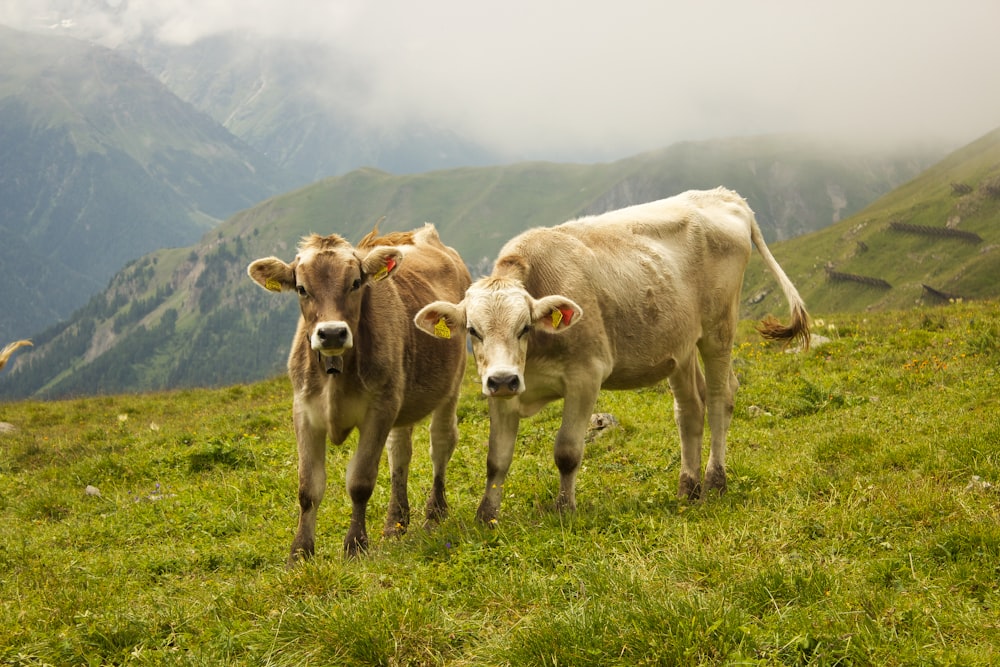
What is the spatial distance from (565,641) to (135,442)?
13.0 meters

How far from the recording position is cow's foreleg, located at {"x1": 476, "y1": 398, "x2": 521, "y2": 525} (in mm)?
8273

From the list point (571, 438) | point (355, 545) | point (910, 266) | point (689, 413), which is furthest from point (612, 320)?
point (910, 266)

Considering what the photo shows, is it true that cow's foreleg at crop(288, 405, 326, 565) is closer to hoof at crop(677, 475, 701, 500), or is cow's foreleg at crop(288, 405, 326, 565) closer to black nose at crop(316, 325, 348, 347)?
black nose at crop(316, 325, 348, 347)

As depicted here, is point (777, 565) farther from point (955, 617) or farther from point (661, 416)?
point (661, 416)

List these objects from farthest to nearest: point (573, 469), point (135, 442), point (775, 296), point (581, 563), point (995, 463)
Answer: point (775, 296) → point (135, 442) → point (573, 469) → point (995, 463) → point (581, 563)

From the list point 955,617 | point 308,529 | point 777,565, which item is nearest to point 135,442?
point 308,529

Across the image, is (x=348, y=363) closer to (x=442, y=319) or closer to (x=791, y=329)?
(x=442, y=319)

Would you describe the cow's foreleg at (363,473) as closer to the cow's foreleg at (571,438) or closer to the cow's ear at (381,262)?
the cow's ear at (381,262)

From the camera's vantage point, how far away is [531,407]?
344 inches

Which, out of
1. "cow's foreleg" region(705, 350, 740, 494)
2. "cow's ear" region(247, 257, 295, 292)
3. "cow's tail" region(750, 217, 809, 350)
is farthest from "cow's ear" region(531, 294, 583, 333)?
"cow's tail" region(750, 217, 809, 350)

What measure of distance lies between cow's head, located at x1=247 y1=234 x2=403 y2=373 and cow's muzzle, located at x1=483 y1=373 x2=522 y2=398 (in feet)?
4.88

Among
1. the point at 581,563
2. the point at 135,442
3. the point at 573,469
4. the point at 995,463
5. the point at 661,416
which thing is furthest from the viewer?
the point at 135,442

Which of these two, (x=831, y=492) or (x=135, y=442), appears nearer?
(x=831, y=492)

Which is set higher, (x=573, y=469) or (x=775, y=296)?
(x=573, y=469)
